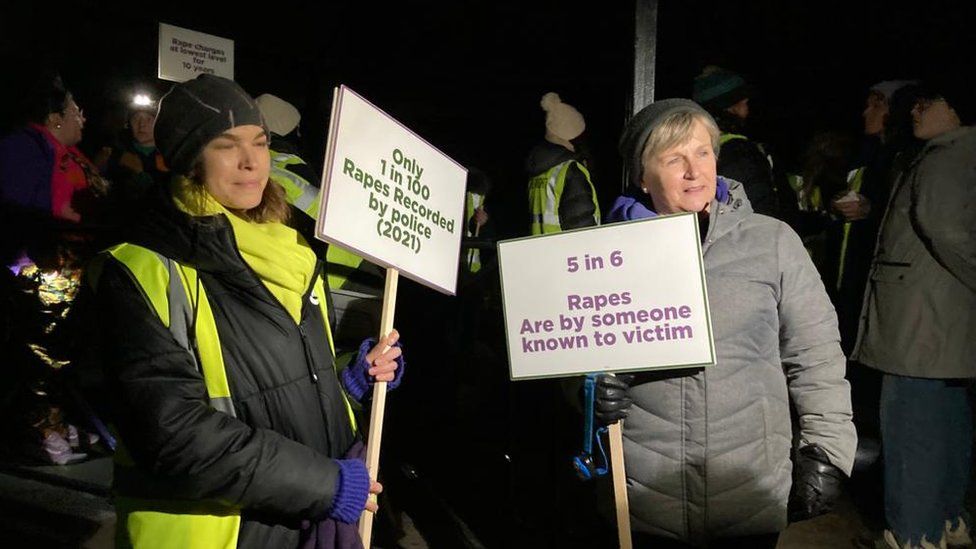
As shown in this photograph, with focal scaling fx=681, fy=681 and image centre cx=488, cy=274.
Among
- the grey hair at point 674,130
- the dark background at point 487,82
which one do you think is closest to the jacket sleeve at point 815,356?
the grey hair at point 674,130

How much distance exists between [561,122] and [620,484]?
3.61m

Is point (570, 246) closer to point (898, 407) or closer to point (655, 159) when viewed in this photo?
point (655, 159)

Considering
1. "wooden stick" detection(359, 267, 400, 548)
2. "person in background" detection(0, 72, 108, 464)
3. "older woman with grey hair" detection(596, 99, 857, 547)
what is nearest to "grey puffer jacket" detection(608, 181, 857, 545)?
"older woman with grey hair" detection(596, 99, 857, 547)

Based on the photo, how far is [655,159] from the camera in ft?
7.25

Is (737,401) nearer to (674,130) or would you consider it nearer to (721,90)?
(674,130)

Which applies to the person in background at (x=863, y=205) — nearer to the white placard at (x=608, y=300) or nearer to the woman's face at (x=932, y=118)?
the woman's face at (x=932, y=118)

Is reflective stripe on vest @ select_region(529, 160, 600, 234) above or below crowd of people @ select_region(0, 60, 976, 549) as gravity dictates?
above

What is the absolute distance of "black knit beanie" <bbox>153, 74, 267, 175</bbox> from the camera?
1881 mm

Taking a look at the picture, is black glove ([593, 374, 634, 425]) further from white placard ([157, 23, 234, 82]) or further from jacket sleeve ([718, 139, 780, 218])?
white placard ([157, 23, 234, 82])

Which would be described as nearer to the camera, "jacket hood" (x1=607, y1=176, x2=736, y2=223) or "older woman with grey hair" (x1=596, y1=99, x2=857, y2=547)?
"older woman with grey hair" (x1=596, y1=99, x2=857, y2=547)

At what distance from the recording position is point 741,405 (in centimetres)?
205

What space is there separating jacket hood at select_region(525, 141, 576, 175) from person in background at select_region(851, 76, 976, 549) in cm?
217

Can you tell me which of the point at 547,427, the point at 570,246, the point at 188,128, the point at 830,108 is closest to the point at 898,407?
the point at 547,427

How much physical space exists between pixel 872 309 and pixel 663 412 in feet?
7.19
